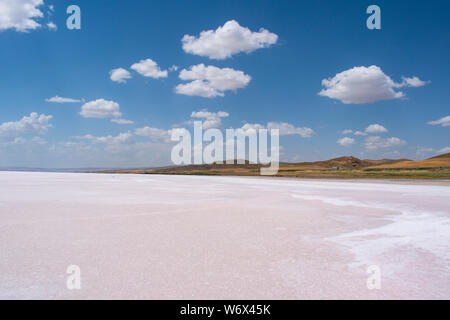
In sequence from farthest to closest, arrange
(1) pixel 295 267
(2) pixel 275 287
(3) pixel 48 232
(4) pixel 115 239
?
(3) pixel 48 232, (4) pixel 115 239, (1) pixel 295 267, (2) pixel 275 287

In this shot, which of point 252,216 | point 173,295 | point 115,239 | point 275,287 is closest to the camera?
point 173,295

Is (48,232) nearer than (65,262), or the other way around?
(65,262)

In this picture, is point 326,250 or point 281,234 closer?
point 326,250

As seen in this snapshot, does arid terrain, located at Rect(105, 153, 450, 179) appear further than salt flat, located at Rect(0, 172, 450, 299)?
Yes

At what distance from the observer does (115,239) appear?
287 inches

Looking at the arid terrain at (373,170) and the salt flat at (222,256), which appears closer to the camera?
the salt flat at (222,256)

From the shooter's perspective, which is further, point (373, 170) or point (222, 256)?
point (373, 170)

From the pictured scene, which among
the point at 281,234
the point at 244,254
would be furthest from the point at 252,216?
the point at 244,254

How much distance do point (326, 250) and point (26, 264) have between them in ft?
19.6
